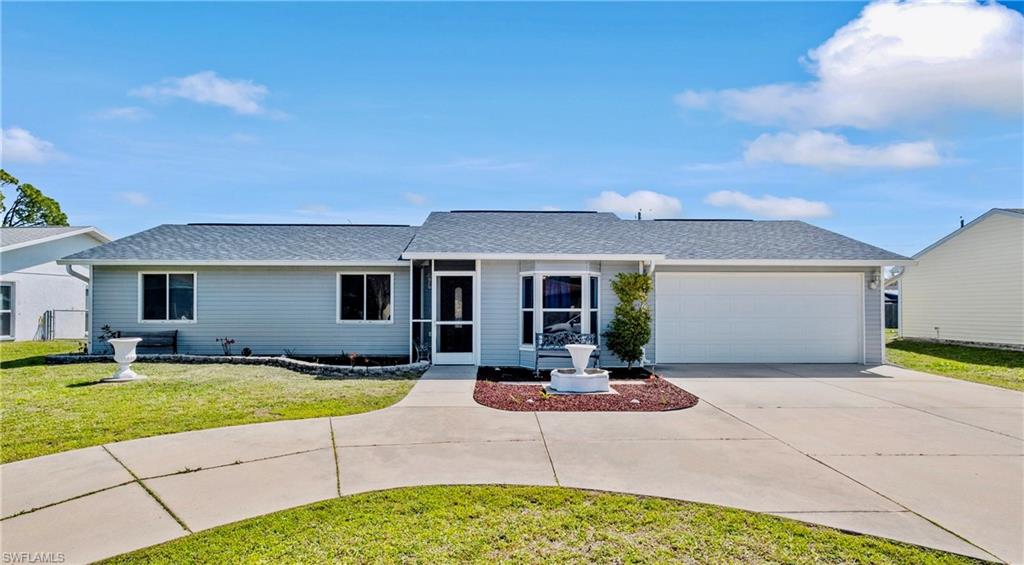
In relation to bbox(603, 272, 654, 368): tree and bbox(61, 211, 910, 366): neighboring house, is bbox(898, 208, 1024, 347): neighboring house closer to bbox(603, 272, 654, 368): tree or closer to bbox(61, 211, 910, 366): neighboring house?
bbox(61, 211, 910, 366): neighboring house

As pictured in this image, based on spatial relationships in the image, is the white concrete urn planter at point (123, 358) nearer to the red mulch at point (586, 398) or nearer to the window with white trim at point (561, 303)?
the red mulch at point (586, 398)

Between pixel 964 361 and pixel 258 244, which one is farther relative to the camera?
pixel 258 244

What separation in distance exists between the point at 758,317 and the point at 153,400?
1280cm

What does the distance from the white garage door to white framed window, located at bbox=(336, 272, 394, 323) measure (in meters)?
6.97

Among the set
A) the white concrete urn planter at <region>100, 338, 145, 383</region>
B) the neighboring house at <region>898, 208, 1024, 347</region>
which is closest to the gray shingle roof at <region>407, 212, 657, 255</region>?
the white concrete urn planter at <region>100, 338, 145, 383</region>

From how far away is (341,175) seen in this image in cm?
1989

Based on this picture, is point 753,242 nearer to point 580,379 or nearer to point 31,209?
point 580,379

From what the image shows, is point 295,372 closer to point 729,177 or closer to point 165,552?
point 165,552

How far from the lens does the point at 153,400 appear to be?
8.41 meters

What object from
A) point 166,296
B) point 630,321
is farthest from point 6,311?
point 630,321

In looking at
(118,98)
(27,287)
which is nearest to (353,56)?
(118,98)

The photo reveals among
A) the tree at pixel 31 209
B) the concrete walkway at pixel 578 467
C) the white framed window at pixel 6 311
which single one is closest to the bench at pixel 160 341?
the concrete walkway at pixel 578 467

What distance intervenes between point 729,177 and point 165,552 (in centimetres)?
1935

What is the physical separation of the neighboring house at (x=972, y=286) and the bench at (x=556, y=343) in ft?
36.3
